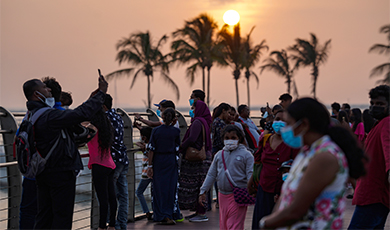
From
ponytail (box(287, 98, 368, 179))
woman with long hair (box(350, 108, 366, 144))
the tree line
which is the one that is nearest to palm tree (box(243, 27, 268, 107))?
the tree line

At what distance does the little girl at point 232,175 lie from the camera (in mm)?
5297

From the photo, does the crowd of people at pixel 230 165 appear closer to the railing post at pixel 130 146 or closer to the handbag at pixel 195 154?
the handbag at pixel 195 154

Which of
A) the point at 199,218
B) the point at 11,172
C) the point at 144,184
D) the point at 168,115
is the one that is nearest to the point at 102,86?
the point at 11,172

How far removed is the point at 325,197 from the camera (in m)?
2.36

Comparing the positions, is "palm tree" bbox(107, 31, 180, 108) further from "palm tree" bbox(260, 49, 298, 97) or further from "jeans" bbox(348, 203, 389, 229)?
"jeans" bbox(348, 203, 389, 229)

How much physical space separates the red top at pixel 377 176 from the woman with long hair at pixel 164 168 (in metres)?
3.45

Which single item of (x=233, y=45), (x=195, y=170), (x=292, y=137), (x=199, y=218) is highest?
(x=233, y=45)

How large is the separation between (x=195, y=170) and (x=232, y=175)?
261 centimetres

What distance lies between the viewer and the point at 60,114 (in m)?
4.25

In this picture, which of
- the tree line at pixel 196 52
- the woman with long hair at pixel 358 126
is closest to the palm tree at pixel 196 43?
the tree line at pixel 196 52

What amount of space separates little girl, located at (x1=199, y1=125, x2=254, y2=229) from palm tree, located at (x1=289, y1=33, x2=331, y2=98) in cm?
5021

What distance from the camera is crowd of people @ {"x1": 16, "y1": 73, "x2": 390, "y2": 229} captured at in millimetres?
2389

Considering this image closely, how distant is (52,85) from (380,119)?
306 centimetres

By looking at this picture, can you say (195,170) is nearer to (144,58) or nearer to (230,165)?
(230,165)
